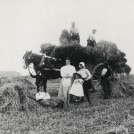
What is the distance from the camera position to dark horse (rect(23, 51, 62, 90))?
12375 millimetres

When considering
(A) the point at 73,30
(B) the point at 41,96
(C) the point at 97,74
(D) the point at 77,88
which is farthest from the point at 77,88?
(A) the point at 73,30

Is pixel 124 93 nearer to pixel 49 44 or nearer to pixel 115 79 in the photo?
pixel 115 79

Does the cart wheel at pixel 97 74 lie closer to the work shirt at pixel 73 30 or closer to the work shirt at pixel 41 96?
the work shirt at pixel 73 30

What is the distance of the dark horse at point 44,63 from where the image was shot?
12.4 m

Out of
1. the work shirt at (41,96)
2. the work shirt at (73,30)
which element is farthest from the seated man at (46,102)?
the work shirt at (73,30)

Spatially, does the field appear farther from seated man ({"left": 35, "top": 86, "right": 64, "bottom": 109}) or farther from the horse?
the horse

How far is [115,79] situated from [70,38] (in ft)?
8.49

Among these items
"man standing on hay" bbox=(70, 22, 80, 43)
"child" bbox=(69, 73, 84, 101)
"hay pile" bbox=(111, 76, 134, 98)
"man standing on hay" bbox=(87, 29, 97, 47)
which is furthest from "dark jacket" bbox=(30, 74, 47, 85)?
"hay pile" bbox=(111, 76, 134, 98)

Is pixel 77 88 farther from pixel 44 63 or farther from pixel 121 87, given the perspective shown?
pixel 121 87

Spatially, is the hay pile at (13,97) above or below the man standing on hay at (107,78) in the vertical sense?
below

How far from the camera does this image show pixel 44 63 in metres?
12.5

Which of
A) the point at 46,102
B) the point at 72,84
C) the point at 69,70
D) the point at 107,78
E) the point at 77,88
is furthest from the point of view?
the point at 107,78

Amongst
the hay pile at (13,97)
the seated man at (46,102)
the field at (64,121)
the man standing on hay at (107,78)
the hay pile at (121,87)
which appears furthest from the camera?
the hay pile at (121,87)

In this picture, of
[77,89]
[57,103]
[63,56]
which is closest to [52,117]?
[57,103]
